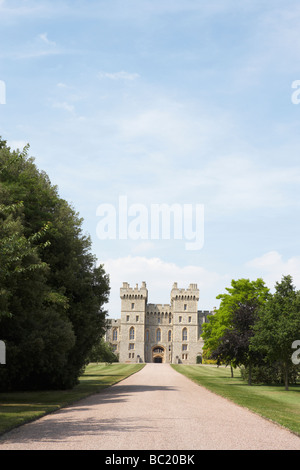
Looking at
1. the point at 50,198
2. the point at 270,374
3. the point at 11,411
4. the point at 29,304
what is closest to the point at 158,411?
the point at 11,411

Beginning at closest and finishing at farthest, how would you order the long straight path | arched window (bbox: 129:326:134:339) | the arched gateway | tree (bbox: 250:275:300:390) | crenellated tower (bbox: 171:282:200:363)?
the long straight path
tree (bbox: 250:275:300:390)
crenellated tower (bbox: 171:282:200:363)
arched window (bbox: 129:326:134:339)
the arched gateway

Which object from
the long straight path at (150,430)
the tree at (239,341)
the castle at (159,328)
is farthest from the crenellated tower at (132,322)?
the long straight path at (150,430)

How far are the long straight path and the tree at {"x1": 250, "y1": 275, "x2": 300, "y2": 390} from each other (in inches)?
499

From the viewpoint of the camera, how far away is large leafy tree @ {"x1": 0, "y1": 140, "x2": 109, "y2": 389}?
20.4m

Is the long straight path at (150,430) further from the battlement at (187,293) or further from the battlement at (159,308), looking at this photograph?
the battlement at (159,308)

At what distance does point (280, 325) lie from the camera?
29953 millimetres

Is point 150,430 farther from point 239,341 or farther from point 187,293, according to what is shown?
point 187,293

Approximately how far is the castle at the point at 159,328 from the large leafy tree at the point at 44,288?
3334 inches

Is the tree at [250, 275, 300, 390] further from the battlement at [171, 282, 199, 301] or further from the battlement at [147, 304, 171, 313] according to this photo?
the battlement at [147, 304, 171, 313]

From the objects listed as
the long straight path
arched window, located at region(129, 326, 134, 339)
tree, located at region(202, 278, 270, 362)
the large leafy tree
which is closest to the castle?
arched window, located at region(129, 326, 134, 339)

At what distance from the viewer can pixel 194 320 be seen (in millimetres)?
116375

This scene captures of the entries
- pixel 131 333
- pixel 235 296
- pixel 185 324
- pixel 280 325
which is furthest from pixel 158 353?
pixel 280 325

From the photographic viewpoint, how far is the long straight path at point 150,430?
1009 cm
